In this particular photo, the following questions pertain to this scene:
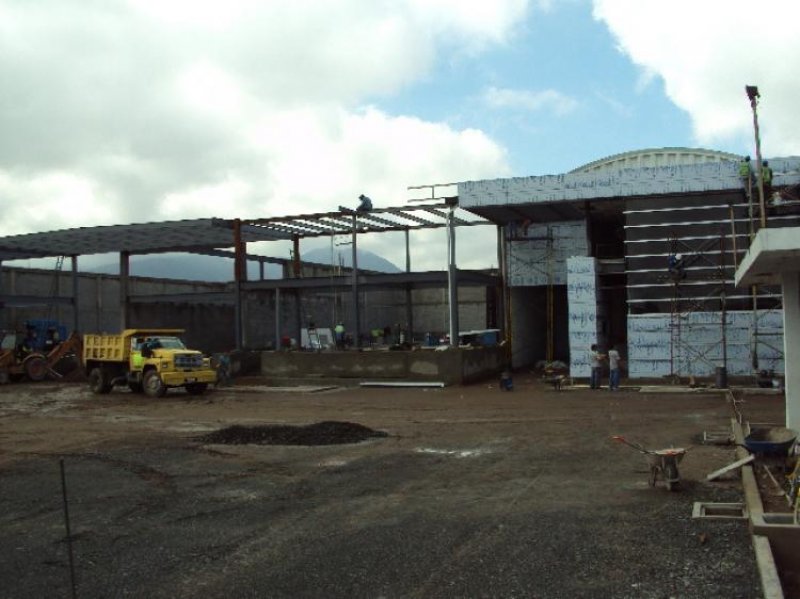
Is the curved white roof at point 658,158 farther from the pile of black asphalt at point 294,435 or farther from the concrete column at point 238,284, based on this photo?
the pile of black asphalt at point 294,435

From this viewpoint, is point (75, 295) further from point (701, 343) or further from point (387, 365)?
point (701, 343)

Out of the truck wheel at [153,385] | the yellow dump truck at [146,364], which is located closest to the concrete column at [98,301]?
the yellow dump truck at [146,364]

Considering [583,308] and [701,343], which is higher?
[583,308]

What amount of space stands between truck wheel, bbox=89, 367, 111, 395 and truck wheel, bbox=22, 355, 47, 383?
6879 millimetres

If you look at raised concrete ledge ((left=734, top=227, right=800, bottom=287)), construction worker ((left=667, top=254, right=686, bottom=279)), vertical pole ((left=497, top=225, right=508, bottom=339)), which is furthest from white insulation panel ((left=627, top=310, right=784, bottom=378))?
raised concrete ledge ((left=734, top=227, right=800, bottom=287))

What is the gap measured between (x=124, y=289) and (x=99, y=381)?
12.3 m

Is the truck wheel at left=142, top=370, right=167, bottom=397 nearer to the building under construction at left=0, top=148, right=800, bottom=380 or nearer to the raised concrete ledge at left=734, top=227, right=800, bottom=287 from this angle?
the building under construction at left=0, top=148, right=800, bottom=380

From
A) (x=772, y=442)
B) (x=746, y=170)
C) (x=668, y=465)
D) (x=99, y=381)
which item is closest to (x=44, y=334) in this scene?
(x=99, y=381)

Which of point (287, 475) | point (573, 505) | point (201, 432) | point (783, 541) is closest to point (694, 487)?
point (573, 505)

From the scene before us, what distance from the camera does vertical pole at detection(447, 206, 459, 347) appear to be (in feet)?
88.1

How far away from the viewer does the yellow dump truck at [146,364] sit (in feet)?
78.8

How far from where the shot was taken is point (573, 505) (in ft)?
27.6

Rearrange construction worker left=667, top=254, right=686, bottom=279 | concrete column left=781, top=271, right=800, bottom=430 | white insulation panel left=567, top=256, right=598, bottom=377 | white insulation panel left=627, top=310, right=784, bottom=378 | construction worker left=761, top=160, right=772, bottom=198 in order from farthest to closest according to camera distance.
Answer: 1. white insulation panel left=567, top=256, right=598, bottom=377
2. construction worker left=667, top=254, right=686, bottom=279
3. white insulation panel left=627, top=310, right=784, bottom=378
4. construction worker left=761, top=160, right=772, bottom=198
5. concrete column left=781, top=271, right=800, bottom=430

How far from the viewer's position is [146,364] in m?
24.6
